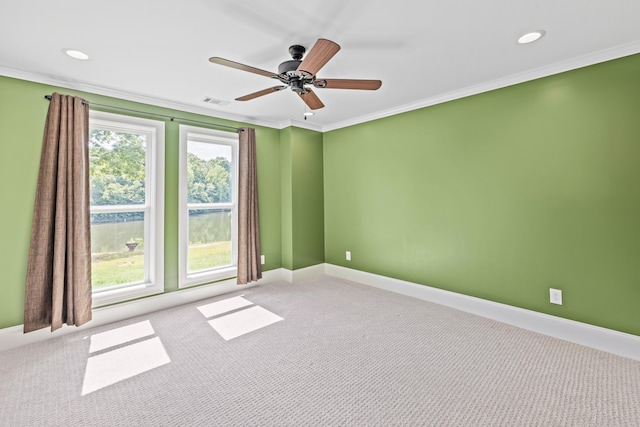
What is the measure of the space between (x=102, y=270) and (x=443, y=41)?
390cm

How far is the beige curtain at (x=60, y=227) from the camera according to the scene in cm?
258

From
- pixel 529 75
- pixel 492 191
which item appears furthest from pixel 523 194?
pixel 529 75

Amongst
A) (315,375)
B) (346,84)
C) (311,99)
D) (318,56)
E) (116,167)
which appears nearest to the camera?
(318,56)

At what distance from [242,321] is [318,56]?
2.58 metres

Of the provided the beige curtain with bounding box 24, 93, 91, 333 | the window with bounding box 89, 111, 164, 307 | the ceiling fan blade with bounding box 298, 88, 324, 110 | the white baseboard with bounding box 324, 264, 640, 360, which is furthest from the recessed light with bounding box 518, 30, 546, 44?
the beige curtain with bounding box 24, 93, 91, 333

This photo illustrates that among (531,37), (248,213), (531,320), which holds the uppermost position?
(531,37)

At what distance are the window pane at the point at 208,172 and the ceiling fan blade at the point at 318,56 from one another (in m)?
2.25

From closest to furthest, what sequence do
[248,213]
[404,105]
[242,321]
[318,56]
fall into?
[318,56] < [242,321] < [404,105] < [248,213]

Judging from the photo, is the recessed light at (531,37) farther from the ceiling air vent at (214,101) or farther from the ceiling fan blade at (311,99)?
the ceiling air vent at (214,101)

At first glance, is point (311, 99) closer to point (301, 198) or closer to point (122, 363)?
point (301, 198)

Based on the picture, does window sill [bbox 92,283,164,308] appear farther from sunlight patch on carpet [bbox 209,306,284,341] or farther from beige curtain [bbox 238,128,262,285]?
beige curtain [bbox 238,128,262,285]

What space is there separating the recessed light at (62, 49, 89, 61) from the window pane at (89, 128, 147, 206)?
0.88 m

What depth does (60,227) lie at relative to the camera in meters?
2.61

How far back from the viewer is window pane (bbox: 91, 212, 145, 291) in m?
3.04
